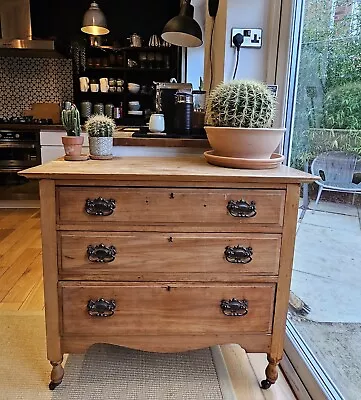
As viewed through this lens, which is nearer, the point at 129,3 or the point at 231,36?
the point at 231,36

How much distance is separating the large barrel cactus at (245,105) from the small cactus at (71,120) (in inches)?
22.6

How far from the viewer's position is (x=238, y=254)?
4.23 feet

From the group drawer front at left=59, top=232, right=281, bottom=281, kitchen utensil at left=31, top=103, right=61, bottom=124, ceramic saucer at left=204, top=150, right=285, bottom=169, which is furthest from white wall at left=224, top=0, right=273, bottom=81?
kitchen utensil at left=31, top=103, right=61, bottom=124

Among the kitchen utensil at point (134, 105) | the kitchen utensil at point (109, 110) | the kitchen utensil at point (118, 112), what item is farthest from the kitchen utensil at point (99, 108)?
the kitchen utensil at point (134, 105)

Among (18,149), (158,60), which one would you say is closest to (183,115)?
(18,149)

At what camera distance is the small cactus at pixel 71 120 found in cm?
148

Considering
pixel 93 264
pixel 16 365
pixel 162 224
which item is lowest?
pixel 16 365

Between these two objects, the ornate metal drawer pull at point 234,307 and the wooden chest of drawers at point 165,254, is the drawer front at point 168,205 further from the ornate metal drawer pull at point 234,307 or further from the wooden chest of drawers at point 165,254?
the ornate metal drawer pull at point 234,307

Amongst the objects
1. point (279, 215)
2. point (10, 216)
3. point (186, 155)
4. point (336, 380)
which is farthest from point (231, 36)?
point (10, 216)

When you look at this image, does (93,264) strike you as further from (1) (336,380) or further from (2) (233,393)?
(1) (336,380)

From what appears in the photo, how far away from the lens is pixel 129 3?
461 cm

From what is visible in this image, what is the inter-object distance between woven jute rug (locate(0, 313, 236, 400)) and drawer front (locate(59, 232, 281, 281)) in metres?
0.47

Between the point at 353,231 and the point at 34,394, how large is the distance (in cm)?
139

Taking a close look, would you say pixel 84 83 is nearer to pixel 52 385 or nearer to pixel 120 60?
pixel 120 60
